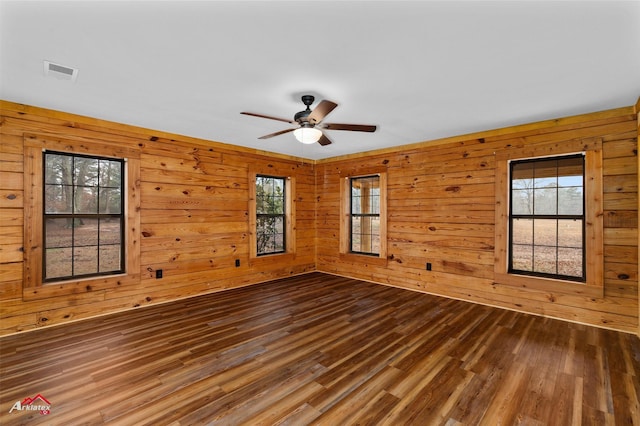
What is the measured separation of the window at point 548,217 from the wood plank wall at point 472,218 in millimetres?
268

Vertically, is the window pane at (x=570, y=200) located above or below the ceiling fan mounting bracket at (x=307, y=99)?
below

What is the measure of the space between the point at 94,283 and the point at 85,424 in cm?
230

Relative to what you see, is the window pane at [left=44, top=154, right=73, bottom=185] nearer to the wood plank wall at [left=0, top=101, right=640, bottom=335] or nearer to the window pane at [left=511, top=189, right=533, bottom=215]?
the wood plank wall at [left=0, top=101, right=640, bottom=335]

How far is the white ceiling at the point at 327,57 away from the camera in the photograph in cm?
170

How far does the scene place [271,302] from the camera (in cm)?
423

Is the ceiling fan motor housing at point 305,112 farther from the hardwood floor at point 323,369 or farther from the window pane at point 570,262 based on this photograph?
the window pane at point 570,262

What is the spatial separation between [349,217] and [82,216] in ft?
13.8

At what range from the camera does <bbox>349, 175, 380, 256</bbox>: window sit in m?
5.65

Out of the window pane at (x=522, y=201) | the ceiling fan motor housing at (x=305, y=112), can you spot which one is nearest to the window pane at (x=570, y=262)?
the window pane at (x=522, y=201)

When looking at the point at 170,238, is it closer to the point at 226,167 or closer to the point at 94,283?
the point at 94,283

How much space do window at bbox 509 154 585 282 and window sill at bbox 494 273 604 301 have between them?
127mm

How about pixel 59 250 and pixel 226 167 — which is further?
pixel 226 167

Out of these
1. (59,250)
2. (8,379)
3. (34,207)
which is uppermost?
(34,207)

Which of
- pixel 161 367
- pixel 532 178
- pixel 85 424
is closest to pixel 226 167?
pixel 161 367
